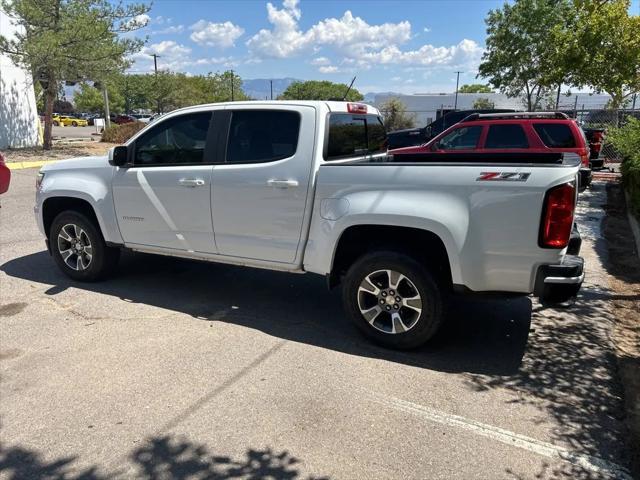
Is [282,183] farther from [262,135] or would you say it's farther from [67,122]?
[67,122]

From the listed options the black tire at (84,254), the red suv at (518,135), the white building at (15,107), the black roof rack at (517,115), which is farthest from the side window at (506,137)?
the white building at (15,107)

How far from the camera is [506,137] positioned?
10.5m

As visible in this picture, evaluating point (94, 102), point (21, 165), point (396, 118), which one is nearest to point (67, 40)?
A: point (21, 165)

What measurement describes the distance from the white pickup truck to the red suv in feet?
18.3

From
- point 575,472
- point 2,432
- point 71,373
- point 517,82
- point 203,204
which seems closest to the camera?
point 575,472

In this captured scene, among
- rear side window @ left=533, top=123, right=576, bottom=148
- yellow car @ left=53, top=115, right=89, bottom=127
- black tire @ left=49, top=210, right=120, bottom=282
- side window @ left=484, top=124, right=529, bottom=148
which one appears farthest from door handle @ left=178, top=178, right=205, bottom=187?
yellow car @ left=53, top=115, right=89, bottom=127

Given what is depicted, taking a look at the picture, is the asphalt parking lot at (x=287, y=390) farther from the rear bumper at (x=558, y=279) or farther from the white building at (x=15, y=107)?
the white building at (x=15, y=107)

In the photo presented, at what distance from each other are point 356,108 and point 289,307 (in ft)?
6.70

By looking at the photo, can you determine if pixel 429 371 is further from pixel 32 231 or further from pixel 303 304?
pixel 32 231

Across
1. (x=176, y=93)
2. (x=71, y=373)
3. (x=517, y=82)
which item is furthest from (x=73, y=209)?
(x=176, y=93)

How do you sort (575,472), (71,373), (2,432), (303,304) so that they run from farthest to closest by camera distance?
(303,304), (71,373), (2,432), (575,472)

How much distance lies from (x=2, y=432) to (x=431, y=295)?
115 inches

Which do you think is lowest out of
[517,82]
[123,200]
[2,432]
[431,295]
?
[2,432]

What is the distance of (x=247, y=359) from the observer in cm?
401
